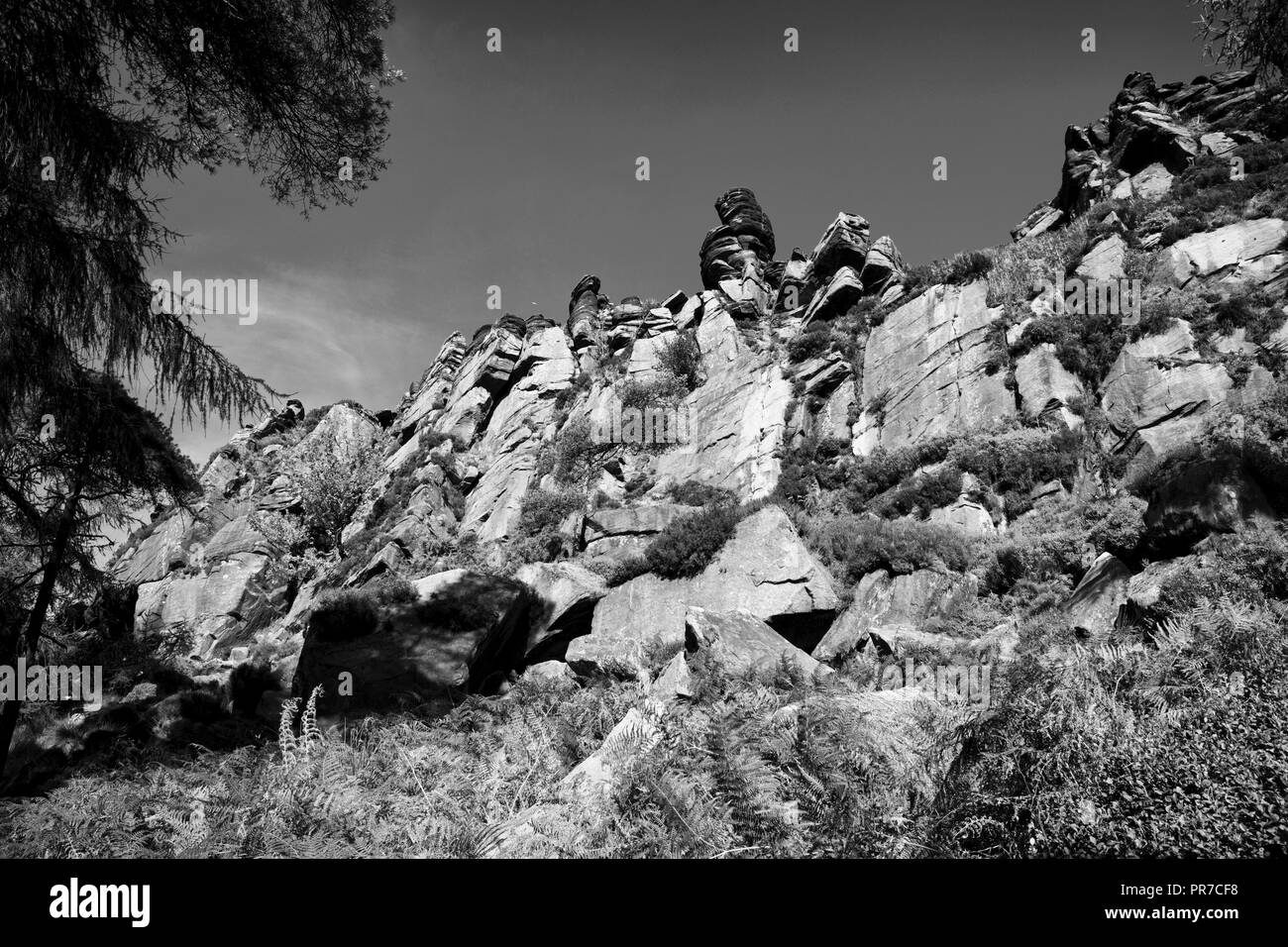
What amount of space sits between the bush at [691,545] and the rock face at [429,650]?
2821mm

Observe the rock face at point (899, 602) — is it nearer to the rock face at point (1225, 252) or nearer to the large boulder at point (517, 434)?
the rock face at point (1225, 252)

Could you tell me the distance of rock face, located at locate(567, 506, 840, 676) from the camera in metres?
11.8

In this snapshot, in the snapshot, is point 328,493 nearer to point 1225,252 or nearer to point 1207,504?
point 1207,504

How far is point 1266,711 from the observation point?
359 cm

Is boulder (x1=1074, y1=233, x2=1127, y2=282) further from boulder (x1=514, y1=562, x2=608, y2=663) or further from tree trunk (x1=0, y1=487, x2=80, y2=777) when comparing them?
tree trunk (x1=0, y1=487, x2=80, y2=777)

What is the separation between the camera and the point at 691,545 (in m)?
13.9

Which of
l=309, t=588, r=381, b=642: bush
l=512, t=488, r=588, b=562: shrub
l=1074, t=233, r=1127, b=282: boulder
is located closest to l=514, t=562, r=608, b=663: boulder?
l=309, t=588, r=381, b=642: bush

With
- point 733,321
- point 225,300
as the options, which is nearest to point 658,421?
point 733,321

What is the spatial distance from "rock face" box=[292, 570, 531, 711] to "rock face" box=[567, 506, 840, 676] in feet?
5.19

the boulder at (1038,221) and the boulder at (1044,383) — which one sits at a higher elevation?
the boulder at (1038,221)

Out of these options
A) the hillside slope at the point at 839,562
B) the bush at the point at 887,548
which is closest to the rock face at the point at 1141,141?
the hillside slope at the point at 839,562

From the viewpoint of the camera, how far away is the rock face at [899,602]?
11106mm

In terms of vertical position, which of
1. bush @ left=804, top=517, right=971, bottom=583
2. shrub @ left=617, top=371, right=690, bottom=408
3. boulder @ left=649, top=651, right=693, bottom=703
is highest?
shrub @ left=617, top=371, right=690, bottom=408
